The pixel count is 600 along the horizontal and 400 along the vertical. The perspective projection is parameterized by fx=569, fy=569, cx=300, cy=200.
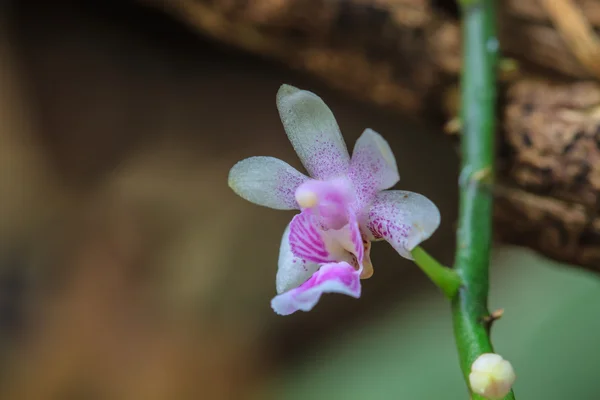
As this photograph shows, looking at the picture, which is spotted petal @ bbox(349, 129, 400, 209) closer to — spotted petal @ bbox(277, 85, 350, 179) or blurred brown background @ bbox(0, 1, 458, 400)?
spotted petal @ bbox(277, 85, 350, 179)

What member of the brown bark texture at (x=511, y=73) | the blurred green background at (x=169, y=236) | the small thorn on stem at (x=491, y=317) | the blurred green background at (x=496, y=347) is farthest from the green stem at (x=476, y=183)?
the blurred green background at (x=169, y=236)

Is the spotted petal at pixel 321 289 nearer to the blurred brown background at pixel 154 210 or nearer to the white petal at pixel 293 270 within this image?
the white petal at pixel 293 270

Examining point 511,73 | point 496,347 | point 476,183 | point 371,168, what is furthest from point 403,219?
point 496,347

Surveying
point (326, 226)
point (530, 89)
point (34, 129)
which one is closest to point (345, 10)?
point (530, 89)

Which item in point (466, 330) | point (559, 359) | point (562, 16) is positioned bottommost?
point (559, 359)

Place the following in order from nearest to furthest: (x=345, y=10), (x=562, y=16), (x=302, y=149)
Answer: (x=302, y=149)
(x=562, y=16)
(x=345, y=10)

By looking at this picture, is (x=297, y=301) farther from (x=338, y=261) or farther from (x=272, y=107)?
(x=272, y=107)
